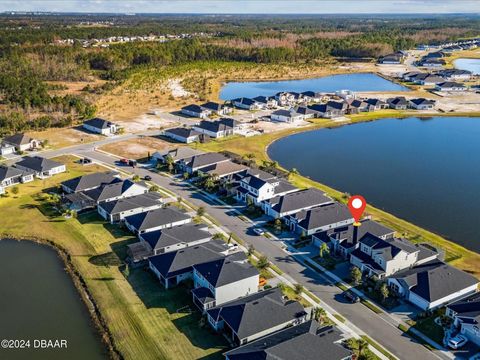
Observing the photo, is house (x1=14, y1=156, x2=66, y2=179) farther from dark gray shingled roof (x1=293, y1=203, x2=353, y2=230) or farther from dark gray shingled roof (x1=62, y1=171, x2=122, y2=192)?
dark gray shingled roof (x1=293, y1=203, x2=353, y2=230)

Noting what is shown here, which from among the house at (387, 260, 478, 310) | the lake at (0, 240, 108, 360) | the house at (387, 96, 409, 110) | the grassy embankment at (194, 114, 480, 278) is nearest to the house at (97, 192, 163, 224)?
the lake at (0, 240, 108, 360)

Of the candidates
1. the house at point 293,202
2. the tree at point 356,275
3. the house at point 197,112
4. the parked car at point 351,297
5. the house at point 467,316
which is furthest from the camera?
the house at point 197,112

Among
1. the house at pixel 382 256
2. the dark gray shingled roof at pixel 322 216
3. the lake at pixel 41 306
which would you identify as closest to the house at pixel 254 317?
the lake at pixel 41 306

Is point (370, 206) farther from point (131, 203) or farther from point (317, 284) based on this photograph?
point (131, 203)

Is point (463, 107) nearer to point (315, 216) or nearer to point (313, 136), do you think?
point (313, 136)

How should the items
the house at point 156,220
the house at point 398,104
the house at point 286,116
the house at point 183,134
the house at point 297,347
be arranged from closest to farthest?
the house at point 297,347
the house at point 156,220
the house at point 183,134
the house at point 286,116
the house at point 398,104

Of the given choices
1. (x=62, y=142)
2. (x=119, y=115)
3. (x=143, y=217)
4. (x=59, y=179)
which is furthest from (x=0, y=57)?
(x=143, y=217)

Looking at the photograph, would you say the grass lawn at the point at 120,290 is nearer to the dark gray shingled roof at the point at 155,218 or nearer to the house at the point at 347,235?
the dark gray shingled roof at the point at 155,218
